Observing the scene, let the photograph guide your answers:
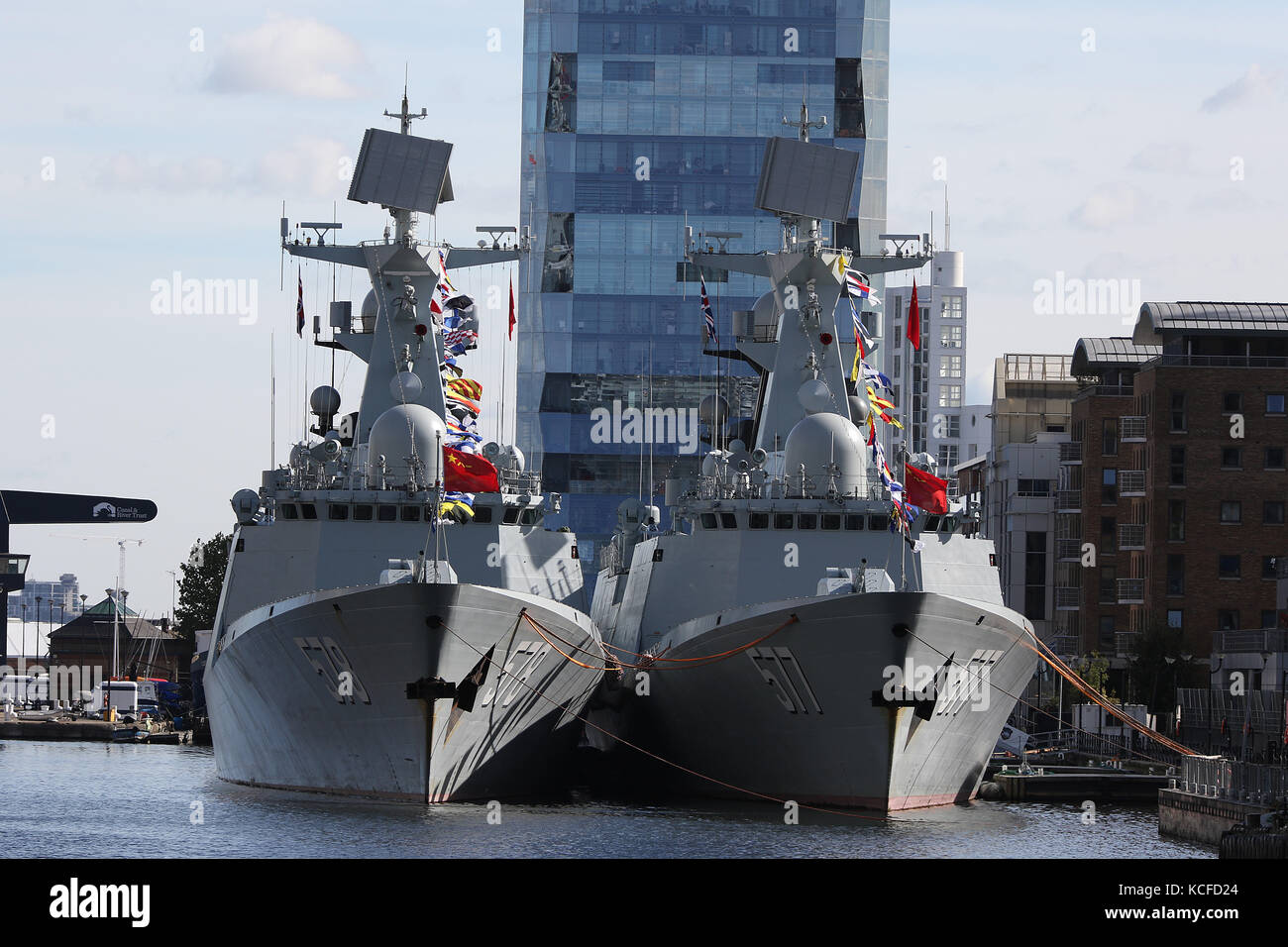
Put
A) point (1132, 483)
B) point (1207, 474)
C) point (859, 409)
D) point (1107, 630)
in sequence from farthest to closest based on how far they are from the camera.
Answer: point (1107, 630) → point (1132, 483) → point (1207, 474) → point (859, 409)

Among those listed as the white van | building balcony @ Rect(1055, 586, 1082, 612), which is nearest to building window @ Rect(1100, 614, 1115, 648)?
building balcony @ Rect(1055, 586, 1082, 612)

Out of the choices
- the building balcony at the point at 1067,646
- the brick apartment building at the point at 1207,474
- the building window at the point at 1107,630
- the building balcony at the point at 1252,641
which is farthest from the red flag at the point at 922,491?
the building balcony at the point at 1067,646

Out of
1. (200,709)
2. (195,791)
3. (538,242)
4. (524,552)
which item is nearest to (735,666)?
(524,552)

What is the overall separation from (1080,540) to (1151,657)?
1640cm

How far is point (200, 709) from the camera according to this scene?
8781cm

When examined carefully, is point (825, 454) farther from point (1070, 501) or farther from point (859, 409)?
point (1070, 501)

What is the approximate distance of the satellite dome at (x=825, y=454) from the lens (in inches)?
1719

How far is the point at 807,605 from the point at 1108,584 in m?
47.8

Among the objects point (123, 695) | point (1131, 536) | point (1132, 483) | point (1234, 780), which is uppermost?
point (1132, 483)

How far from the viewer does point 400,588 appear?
37781 millimetres

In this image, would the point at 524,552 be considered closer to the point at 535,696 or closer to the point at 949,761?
the point at 535,696

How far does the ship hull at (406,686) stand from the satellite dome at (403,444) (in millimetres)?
4695

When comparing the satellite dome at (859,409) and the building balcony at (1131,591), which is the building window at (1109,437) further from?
the satellite dome at (859,409)

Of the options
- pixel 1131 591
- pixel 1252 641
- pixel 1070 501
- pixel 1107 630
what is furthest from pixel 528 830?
pixel 1070 501
